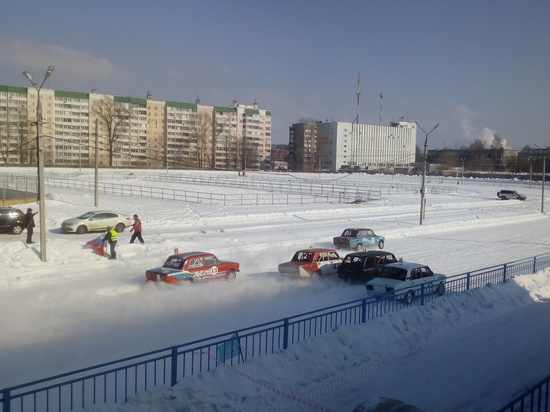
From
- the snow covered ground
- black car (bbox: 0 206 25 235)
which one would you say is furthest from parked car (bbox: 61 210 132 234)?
black car (bbox: 0 206 25 235)

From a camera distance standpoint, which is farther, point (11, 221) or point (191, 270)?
point (11, 221)

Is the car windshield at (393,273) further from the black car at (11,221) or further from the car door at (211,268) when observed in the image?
the black car at (11,221)

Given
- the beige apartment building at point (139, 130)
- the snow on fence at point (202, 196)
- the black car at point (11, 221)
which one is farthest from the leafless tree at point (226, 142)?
the black car at point (11, 221)

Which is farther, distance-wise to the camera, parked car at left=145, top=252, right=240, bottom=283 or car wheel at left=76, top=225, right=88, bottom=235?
car wheel at left=76, top=225, right=88, bottom=235

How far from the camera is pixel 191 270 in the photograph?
16.4m

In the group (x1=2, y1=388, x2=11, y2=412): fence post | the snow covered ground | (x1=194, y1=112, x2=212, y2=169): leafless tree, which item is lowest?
the snow covered ground

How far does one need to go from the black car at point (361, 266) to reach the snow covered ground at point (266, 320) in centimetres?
47

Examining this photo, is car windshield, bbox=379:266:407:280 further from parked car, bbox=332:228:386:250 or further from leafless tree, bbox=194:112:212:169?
leafless tree, bbox=194:112:212:169

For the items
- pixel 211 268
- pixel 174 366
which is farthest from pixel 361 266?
pixel 174 366

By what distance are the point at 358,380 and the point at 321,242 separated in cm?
1797

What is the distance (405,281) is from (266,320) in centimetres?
461

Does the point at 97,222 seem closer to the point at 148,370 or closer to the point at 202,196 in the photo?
the point at 148,370

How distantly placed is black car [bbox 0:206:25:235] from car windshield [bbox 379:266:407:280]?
738 inches

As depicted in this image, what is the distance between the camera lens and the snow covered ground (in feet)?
28.5
